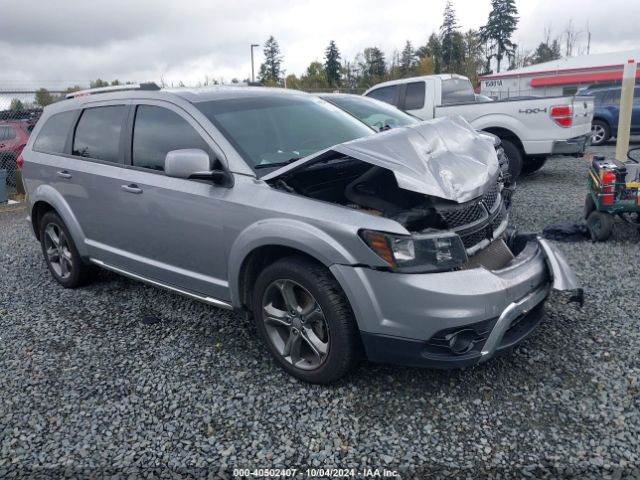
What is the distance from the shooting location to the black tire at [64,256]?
4910 millimetres

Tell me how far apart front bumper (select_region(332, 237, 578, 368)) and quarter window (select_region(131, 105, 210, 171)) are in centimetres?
154

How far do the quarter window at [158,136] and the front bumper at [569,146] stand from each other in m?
6.78

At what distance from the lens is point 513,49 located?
6656 cm

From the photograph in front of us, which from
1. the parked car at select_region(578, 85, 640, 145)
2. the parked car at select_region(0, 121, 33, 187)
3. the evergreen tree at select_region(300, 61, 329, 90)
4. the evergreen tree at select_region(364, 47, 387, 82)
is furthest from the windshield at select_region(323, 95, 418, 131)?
the evergreen tree at select_region(364, 47, 387, 82)

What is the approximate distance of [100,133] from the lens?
A: 449cm

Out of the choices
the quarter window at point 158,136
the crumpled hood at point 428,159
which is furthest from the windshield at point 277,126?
the crumpled hood at point 428,159

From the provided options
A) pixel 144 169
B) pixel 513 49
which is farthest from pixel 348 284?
pixel 513 49

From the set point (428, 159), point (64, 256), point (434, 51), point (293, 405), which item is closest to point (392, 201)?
point (428, 159)

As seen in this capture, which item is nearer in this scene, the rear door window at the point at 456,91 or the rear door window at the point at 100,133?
the rear door window at the point at 100,133

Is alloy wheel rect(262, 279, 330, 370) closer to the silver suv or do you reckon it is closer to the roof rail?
the silver suv

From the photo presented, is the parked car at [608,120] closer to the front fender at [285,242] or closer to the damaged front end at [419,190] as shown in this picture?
the damaged front end at [419,190]

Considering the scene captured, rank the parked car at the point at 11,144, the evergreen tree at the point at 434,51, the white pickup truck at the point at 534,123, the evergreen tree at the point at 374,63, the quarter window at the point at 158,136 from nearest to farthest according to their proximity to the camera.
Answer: the quarter window at the point at 158,136 → the white pickup truck at the point at 534,123 → the parked car at the point at 11,144 → the evergreen tree at the point at 374,63 → the evergreen tree at the point at 434,51

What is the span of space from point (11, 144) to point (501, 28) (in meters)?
65.0

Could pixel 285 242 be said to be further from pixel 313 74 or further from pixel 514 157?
pixel 313 74
